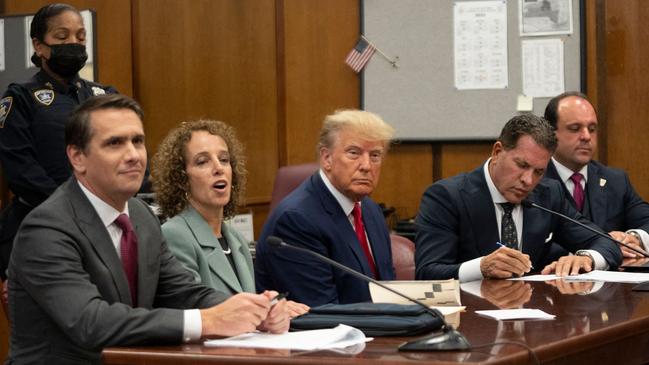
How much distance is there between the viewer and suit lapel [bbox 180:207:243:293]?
3.53 meters

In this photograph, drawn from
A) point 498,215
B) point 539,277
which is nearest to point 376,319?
point 539,277

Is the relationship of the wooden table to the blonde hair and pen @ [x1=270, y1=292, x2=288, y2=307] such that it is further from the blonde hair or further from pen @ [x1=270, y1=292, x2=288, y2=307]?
the blonde hair

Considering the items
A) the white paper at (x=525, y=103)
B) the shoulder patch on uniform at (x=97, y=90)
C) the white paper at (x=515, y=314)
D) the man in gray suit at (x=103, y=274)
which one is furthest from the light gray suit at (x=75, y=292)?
the white paper at (x=525, y=103)

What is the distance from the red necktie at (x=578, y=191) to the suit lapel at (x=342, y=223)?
5.72 feet

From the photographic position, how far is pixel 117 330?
2.49m

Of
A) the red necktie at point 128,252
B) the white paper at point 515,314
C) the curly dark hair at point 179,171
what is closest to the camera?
the red necktie at point 128,252

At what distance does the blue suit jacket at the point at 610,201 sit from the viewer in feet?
16.8

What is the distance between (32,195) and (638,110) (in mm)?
3436

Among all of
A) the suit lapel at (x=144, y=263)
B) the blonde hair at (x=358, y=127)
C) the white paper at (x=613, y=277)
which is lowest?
the white paper at (x=613, y=277)

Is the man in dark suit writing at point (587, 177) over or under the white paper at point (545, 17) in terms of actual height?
under

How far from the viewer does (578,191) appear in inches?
202

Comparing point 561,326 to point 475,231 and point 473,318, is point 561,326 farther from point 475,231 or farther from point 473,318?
point 475,231

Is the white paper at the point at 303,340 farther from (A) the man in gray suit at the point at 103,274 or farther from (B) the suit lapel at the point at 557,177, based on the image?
A: (B) the suit lapel at the point at 557,177

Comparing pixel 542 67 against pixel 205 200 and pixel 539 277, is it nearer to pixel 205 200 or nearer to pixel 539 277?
pixel 539 277
